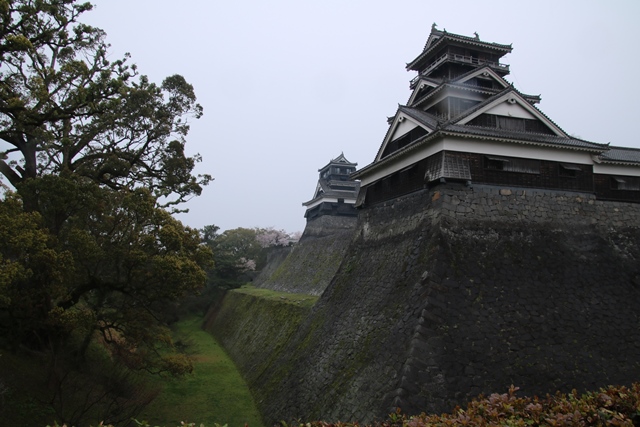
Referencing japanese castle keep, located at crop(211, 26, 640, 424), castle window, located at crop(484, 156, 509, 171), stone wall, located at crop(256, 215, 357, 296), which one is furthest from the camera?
stone wall, located at crop(256, 215, 357, 296)

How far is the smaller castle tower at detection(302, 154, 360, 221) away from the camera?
31156 mm

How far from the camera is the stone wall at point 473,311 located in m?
8.88

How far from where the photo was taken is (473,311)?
9781mm

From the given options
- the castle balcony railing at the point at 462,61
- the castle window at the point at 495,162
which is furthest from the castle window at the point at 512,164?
the castle balcony railing at the point at 462,61

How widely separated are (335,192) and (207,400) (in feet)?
63.4

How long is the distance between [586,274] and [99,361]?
1377 cm

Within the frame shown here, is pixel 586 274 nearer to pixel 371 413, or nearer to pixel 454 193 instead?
pixel 454 193

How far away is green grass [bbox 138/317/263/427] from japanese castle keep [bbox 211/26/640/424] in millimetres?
667

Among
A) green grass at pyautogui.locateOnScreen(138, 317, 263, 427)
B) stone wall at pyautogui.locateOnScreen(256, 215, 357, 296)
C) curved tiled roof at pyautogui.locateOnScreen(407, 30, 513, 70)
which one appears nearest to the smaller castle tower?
stone wall at pyautogui.locateOnScreen(256, 215, 357, 296)

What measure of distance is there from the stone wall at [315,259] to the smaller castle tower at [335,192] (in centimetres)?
58

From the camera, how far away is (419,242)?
38.8 feet

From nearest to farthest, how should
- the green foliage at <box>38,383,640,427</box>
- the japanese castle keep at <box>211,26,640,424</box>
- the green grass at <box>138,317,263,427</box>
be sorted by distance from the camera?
the green foliage at <box>38,383,640,427</box>, the japanese castle keep at <box>211,26,640,424</box>, the green grass at <box>138,317,263,427</box>

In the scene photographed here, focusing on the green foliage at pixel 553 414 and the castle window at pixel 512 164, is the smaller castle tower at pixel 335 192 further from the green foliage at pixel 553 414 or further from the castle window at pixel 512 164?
the green foliage at pixel 553 414

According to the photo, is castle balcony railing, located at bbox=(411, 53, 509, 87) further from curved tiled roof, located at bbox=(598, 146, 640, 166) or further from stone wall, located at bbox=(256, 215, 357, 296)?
stone wall, located at bbox=(256, 215, 357, 296)
